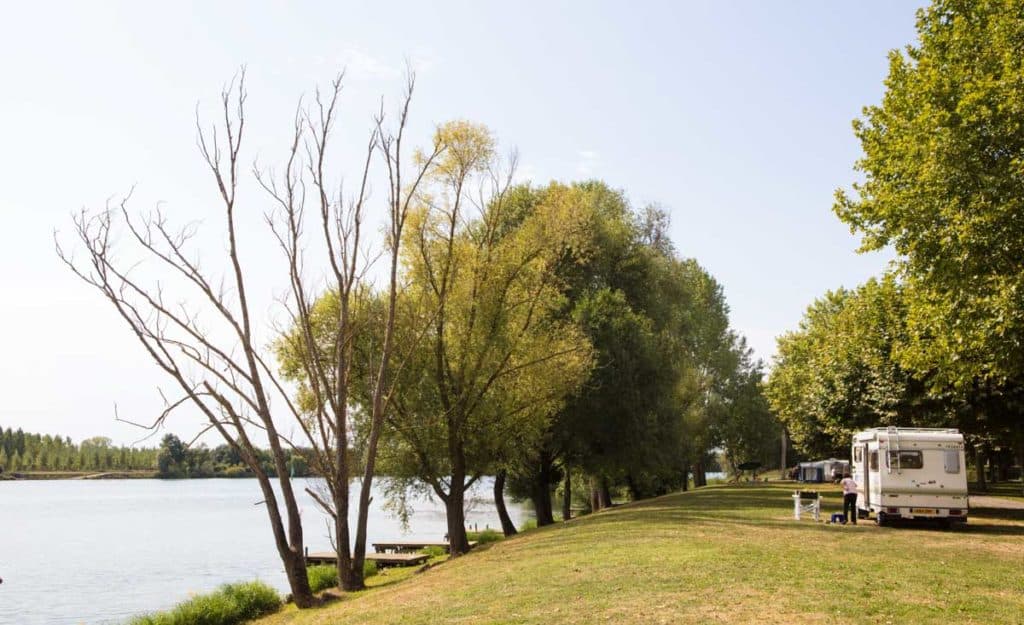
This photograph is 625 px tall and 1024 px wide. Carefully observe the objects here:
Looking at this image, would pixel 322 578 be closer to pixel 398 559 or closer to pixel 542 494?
pixel 398 559

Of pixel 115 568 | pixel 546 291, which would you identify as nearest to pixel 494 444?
pixel 546 291

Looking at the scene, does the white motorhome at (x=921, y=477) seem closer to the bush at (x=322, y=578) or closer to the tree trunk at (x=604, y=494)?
the bush at (x=322, y=578)

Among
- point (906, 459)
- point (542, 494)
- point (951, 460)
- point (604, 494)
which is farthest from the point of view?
point (604, 494)

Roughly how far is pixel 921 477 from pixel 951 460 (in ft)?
3.45

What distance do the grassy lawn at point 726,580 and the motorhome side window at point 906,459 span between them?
2102 millimetres

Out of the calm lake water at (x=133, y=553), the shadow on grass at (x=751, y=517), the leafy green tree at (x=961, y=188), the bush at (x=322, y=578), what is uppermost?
the leafy green tree at (x=961, y=188)

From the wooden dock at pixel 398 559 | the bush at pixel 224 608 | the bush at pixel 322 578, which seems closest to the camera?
the bush at pixel 224 608

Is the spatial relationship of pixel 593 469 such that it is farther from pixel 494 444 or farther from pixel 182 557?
pixel 182 557

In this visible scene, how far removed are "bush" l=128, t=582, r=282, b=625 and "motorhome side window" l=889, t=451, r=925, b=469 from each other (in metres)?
20.4

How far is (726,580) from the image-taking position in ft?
50.7

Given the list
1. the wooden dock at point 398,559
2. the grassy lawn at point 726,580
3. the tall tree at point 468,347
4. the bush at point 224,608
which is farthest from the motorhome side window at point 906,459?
the wooden dock at point 398,559

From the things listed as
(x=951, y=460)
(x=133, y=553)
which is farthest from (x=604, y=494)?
(x=133, y=553)

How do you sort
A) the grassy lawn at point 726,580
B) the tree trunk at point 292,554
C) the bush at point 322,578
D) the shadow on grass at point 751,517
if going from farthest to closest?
the bush at point 322,578
the shadow on grass at point 751,517
the tree trunk at point 292,554
the grassy lawn at point 726,580

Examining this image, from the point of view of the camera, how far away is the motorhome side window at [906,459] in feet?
90.7
